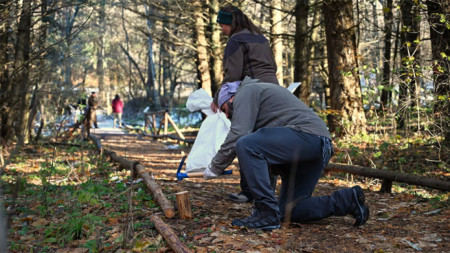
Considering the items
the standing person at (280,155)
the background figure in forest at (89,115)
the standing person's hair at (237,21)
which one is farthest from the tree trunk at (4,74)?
the standing person at (280,155)

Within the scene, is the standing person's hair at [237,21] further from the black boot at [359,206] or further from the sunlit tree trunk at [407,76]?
the sunlit tree trunk at [407,76]

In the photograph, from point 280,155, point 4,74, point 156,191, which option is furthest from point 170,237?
point 4,74

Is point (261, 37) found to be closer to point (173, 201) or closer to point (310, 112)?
point (310, 112)

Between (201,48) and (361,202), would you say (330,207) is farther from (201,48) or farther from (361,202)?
(201,48)

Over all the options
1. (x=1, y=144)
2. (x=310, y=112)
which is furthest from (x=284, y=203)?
(x=1, y=144)

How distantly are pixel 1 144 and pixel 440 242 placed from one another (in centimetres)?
1123

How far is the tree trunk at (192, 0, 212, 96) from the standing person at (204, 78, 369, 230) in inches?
453

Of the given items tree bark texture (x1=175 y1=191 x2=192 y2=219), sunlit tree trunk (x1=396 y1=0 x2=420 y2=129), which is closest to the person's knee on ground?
tree bark texture (x1=175 y1=191 x2=192 y2=219)

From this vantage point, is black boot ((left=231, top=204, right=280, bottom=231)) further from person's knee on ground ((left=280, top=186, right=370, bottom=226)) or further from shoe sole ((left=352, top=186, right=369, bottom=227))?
shoe sole ((left=352, top=186, right=369, bottom=227))

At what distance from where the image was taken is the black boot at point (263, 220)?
12.6 ft

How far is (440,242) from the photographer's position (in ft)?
12.0

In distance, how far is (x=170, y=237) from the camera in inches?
135

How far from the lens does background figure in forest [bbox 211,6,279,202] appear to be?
473cm

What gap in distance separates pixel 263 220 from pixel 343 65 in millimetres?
7115
